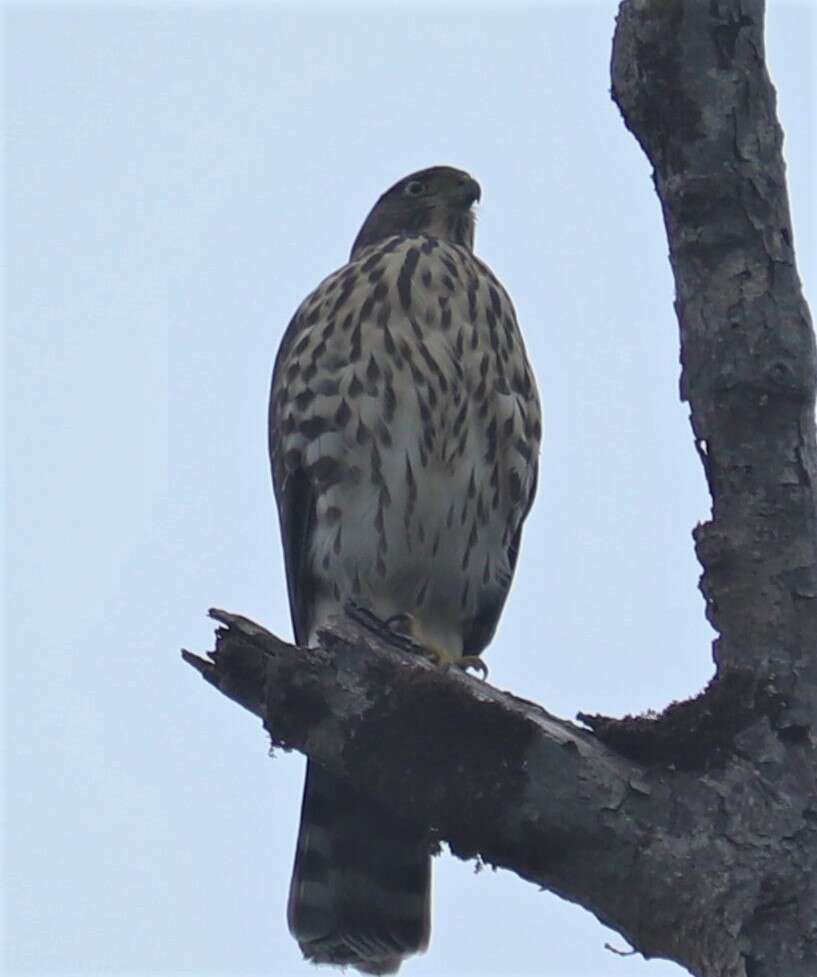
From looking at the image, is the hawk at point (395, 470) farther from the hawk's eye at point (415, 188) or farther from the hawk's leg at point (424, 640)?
the hawk's eye at point (415, 188)

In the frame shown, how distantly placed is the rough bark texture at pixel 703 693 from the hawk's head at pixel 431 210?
260 centimetres

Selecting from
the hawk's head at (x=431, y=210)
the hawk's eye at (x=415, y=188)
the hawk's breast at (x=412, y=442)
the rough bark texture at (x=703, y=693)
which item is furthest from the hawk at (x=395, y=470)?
the rough bark texture at (x=703, y=693)

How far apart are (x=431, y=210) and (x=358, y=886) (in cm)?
271

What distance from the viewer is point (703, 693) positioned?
3.77 meters

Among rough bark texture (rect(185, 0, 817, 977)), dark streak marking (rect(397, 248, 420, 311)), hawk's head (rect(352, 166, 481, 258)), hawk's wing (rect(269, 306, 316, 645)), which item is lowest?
rough bark texture (rect(185, 0, 817, 977))

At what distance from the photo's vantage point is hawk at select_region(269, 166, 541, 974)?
5477 millimetres

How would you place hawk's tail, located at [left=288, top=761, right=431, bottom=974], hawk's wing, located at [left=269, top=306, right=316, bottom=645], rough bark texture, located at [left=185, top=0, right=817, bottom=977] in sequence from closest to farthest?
rough bark texture, located at [left=185, top=0, right=817, bottom=977] → hawk's tail, located at [left=288, top=761, right=431, bottom=974] → hawk's wing, located at [left=269, top=306, right=316, bottom=645]

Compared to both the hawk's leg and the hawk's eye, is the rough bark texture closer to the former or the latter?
the hawk's leg

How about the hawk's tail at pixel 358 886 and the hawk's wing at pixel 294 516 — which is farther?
the hawk's wing at pixel 294 516

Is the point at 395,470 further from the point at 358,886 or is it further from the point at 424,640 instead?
the point at 358,886

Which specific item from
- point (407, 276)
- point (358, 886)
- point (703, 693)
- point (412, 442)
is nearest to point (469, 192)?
point (407, 276)

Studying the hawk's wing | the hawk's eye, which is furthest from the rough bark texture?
the hawk's eye

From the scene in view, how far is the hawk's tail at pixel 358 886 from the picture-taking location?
5.07m

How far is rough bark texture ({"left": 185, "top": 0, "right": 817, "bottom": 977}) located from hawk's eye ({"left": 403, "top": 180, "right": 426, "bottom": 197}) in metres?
2.71
